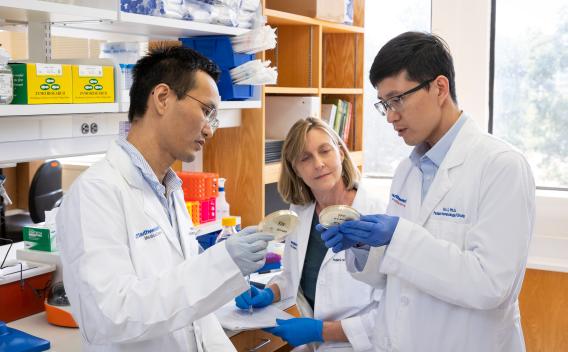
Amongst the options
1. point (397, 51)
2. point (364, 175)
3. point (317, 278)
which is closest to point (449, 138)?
point (397, 51)

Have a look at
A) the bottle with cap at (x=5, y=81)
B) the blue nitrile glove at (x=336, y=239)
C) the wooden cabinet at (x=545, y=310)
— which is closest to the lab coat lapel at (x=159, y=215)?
the blue nitrile glove at (x=336, y=239)

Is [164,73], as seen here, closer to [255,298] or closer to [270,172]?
[255,298]

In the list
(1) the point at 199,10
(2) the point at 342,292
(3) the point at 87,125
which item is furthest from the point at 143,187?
(1) the point at 199,10

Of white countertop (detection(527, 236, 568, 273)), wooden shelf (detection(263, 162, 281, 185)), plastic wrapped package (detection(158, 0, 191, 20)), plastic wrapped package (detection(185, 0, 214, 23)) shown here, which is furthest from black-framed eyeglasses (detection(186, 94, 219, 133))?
white countertop (detection(527, 236, 568, 273))

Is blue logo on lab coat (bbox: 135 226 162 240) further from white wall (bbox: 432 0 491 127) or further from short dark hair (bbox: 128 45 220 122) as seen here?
white wall (bbox: 432 0 491 127)

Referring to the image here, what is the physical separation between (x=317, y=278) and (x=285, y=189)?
383mm

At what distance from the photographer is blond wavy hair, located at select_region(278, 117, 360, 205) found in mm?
2381

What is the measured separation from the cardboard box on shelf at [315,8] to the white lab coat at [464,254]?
171cm

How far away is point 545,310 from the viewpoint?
3170 mm

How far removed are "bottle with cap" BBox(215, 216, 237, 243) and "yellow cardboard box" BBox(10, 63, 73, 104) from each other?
933mm

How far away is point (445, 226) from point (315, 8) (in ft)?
6.24

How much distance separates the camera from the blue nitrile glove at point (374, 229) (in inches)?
65.2

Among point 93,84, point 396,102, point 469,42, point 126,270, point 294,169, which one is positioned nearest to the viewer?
point 126,270

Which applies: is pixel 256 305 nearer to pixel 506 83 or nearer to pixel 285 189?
pixel 285 189
